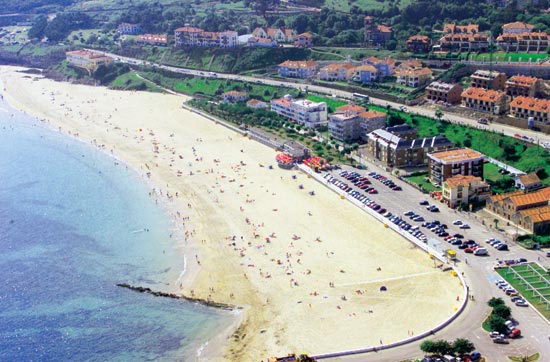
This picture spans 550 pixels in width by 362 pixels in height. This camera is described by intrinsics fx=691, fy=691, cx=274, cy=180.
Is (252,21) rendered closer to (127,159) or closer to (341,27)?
(341,27)

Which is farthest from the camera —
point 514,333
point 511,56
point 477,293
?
point 511,56

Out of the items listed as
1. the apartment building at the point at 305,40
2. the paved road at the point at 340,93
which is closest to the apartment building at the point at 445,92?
the paved road at the point at 340,93

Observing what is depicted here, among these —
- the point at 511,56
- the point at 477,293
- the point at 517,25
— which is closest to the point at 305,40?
the point at 517,25

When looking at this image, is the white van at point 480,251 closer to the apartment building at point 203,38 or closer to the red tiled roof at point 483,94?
the red tiled roof at point 483,94

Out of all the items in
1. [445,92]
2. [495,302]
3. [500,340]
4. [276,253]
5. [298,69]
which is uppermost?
[445,92]

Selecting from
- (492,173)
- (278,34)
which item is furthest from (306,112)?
(278,34)

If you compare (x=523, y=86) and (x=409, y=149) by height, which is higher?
(x=523, y=86)

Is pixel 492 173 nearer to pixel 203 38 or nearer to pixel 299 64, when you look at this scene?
pixel 299 64

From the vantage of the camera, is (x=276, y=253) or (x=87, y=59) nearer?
(x=276, y=253)

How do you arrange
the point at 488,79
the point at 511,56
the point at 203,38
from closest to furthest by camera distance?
the point at 488,79
the point at 511,56
the point at 203,38
